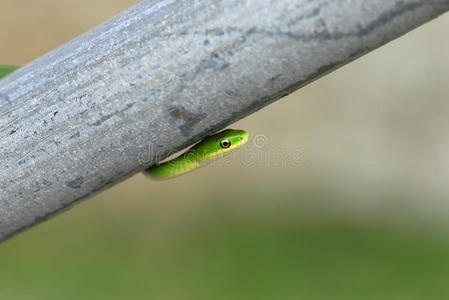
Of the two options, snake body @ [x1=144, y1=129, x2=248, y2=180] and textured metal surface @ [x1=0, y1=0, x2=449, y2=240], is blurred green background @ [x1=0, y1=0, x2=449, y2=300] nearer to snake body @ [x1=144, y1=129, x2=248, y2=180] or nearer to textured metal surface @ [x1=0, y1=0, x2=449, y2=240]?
snake body @ [x1=144, y1=129, x2=248, y2=180]

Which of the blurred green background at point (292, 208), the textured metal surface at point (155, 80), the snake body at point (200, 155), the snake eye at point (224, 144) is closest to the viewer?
the textured metal surface at point (155, 80)

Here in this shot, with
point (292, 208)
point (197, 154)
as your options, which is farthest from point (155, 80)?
point (292, 208)

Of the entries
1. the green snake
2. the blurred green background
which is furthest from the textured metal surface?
the blurred green background

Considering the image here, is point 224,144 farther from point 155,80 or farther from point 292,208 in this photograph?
point 292,208

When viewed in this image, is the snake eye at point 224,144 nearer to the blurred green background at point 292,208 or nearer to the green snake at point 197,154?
the green snake at point 197,154

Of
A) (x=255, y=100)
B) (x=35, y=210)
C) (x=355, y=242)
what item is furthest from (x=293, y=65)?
(x=355, y=242)

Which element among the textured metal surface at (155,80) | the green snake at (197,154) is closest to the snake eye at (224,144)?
the green snake at (197,154)
